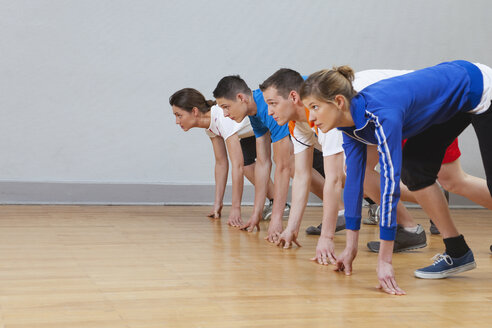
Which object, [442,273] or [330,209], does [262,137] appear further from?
[442,273]

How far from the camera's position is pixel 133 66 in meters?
4.57

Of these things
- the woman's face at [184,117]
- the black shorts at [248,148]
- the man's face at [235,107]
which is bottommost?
the black shorts at [248,148]

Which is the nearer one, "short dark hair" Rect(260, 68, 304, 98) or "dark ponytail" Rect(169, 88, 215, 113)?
"short dark hair" Rect(260, 68, 304, 98)

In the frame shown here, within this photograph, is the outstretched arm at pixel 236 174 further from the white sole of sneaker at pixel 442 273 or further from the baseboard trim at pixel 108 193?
the white sole of sneaker at pixel 442 273

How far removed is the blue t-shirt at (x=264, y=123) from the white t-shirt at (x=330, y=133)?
30 centimetres

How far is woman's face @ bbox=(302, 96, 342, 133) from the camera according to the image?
6.30ft

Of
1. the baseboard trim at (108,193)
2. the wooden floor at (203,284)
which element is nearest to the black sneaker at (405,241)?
the wooden floor at (203,284)

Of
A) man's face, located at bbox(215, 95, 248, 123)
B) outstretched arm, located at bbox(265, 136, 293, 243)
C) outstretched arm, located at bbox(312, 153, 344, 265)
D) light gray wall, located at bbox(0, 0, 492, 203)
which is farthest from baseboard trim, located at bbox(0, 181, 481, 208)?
outstretched arm, located at bbox(312, 153, 344, 265)

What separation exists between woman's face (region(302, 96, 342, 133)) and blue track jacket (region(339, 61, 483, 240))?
0.19 feet

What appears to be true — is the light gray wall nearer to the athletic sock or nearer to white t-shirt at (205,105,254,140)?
white t-shirt at (205,105,254,140)

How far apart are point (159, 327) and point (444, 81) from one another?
3.91ft

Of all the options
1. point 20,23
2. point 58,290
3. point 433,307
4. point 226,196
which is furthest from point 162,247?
point 20,23

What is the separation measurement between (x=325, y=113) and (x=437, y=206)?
586 millimetres

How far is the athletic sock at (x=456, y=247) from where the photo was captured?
2174mm
